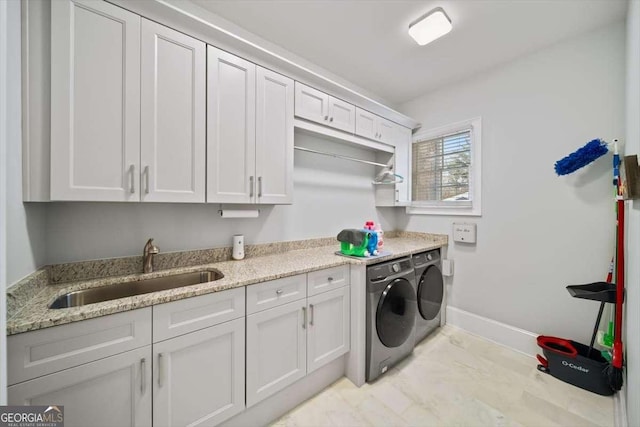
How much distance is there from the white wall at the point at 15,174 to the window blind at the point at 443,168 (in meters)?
3.20

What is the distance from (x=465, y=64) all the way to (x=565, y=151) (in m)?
1.18

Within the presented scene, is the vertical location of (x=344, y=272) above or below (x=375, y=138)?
below

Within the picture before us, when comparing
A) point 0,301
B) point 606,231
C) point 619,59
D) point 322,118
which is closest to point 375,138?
point 322,118

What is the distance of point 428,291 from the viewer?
7.50ft

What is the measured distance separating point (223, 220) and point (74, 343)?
1061 mm

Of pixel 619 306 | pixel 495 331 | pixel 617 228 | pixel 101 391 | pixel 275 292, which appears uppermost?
pixel 617 228

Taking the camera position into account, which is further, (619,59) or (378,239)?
(378,239)

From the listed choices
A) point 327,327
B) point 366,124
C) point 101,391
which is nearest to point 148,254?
point 101,391

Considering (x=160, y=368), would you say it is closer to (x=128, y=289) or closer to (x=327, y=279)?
(x=128, y=289)

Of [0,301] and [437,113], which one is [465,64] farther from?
[0,301]

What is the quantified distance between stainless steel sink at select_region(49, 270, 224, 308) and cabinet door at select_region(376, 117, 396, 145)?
2.10 metres

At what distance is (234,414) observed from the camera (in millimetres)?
1251

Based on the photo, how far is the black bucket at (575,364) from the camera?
1.61m

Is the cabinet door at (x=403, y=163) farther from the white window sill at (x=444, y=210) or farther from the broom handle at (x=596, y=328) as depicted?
the broom handle at (x=596, y=328)
